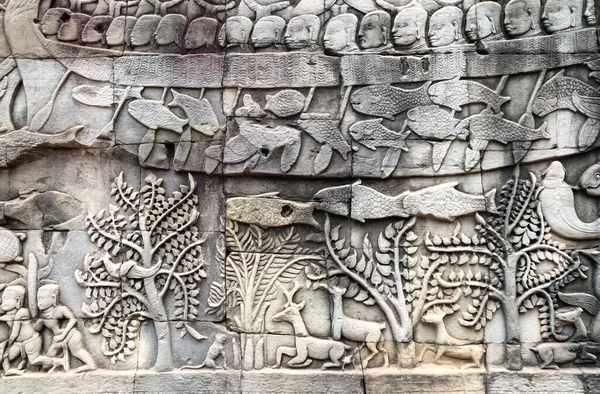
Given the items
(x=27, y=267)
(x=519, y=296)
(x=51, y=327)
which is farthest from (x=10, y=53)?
(x=519, y=296)

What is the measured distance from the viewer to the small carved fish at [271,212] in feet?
12.3

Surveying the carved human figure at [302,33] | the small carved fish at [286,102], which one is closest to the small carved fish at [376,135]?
the small carved fish at [286,102]

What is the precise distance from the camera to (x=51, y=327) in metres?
3.81

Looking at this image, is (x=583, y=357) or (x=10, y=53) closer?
(x=583, y=357)

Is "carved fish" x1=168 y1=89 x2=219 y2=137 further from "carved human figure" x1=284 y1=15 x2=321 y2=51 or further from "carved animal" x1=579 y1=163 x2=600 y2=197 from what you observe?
"carved animal" x1=579 y1=163 x2=600 y2=197

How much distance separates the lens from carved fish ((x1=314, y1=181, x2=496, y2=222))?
12.3 ft

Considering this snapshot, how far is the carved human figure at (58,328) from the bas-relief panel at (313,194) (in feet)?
0.05

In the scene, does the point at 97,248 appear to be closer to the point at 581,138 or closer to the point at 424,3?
the point at 424,3

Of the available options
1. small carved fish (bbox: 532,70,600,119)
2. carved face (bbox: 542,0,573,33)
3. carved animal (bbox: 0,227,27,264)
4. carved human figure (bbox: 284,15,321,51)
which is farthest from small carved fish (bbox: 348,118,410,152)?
carved animal (bbox: 0,227,27,264)

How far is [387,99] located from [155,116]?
183 centimetres

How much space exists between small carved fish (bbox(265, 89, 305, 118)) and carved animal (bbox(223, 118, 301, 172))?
0.44 feet

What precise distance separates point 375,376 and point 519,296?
1.26m

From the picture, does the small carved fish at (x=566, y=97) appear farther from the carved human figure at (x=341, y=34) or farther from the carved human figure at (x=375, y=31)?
the carved human figure at (x=341, y=34)

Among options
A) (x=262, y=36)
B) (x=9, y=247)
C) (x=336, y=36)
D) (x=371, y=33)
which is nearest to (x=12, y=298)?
(x=9, y=247)
